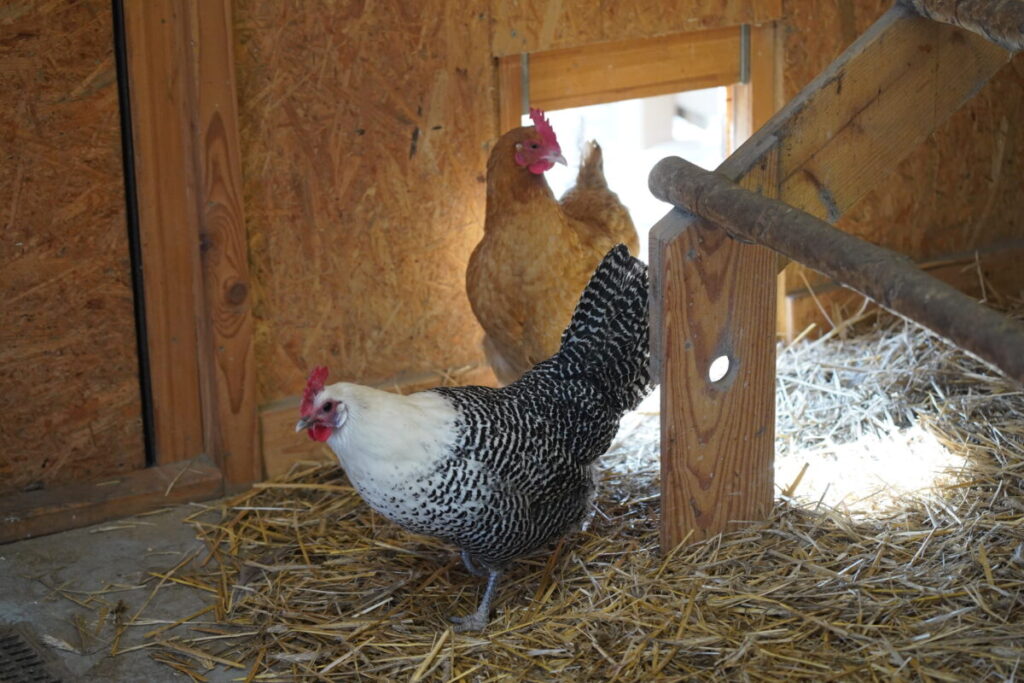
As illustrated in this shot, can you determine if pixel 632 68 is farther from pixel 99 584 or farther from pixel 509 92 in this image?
pixel 99 584

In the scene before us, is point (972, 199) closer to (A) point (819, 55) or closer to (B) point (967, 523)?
(A) point (819, 55)

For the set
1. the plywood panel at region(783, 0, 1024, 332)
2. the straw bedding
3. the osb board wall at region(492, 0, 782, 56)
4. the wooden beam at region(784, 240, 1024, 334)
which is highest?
the osb board wall at region(492, 0, 782, 56)

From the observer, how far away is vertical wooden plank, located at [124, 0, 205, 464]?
11.8 feet

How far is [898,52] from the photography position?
313cm

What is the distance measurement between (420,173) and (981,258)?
2624mm

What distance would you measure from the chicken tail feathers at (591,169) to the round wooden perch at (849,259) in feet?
3.87

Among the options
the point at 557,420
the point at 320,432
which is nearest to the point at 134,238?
the point at 320,432

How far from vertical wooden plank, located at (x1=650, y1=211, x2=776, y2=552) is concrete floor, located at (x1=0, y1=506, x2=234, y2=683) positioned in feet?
4.25

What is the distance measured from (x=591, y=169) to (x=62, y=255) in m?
1.82

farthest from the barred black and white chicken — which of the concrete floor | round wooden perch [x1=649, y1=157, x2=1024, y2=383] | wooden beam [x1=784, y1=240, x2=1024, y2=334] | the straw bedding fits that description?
wooden beam [x1=784, y1=240, x2=1024, y2=334]

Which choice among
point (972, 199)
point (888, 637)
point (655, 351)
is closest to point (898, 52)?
point (655, 351)

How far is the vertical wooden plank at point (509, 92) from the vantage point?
13.7 feet

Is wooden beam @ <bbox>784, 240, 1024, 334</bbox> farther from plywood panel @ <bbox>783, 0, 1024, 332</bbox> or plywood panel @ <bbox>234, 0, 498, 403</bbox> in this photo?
plywood panel @ <bbox>234, 0, 498, 403</bbox>

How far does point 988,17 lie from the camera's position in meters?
2.78
